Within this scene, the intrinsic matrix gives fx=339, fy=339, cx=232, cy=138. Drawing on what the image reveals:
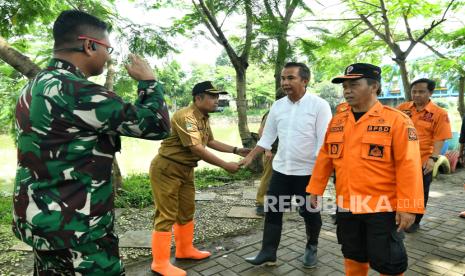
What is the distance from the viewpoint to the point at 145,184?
7031mm

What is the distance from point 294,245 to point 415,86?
8.74 ft

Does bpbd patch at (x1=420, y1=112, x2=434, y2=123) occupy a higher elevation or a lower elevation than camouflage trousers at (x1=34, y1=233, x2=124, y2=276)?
higher

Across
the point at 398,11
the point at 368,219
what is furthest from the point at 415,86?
the point at 398,11

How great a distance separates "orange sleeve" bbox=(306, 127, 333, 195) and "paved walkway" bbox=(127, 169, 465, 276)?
1015 millimetres

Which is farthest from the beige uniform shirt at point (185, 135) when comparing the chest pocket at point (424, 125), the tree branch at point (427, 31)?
the tree branch at point (427, 31)

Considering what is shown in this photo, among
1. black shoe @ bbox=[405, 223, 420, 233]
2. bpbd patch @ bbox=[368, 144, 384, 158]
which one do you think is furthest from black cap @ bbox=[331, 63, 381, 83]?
black shoe @ bbox=[405, 223, 420, 233]

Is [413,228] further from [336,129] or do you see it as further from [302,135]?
[336,129]

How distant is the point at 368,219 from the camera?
244cm

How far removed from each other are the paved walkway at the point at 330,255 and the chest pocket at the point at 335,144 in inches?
54.1

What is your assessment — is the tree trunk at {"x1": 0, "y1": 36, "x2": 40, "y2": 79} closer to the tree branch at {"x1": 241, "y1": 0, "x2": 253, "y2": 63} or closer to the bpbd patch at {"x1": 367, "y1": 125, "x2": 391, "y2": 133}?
the tree branch at {"x1": 241, "y1": 0, "x2": 253, "y2": 63}

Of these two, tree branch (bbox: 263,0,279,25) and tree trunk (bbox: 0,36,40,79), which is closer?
tree trunk (bbox: 0,36,40,79)

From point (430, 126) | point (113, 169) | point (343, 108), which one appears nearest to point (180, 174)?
point (343, 108)

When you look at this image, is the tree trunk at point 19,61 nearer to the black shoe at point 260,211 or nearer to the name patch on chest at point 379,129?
the black shoe at point 260,211

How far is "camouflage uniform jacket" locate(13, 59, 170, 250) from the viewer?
5.25ft
